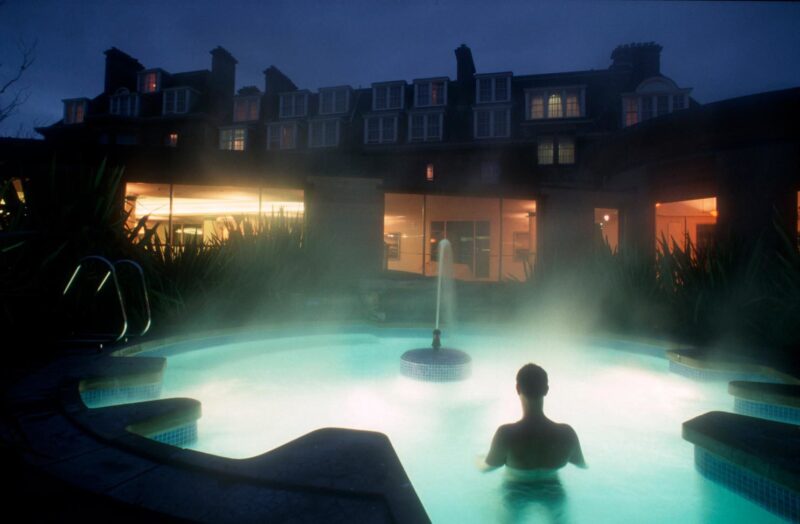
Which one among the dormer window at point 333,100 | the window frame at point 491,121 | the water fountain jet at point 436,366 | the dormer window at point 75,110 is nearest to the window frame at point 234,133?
the dormer window at point 333,100

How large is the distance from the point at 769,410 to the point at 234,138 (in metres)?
27.2

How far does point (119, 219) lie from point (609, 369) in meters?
6.96

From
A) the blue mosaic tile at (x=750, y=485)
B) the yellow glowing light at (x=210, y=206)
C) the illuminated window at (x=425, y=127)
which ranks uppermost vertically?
the illuminated window at (x=425, y=127)

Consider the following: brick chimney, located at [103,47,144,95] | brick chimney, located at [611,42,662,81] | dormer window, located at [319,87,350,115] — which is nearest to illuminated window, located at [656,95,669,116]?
brick chimney, located at [611,42,662,81]

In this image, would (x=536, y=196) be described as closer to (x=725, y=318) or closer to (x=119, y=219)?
(x=725, y=318)

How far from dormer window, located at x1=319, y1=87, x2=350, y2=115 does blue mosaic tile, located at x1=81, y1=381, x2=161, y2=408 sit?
22.9 meters

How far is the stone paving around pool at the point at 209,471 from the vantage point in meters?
1.50

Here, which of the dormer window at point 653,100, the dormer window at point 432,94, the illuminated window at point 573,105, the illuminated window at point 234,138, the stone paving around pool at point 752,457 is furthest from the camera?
the illuminated window at point 234,138

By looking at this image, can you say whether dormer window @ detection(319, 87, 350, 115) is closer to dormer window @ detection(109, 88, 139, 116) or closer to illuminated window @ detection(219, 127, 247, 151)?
illuminated window @ detection(219, 127, 247, 151)

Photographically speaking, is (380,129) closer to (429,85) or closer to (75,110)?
(429,85)

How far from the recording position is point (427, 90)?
22.9 meters

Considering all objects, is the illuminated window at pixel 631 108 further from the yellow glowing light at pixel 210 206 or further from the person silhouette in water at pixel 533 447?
the person silhouette in water at pixel 533 447

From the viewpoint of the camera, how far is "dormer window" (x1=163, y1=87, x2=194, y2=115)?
2497 cm

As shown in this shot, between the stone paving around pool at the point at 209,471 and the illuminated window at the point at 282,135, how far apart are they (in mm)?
23663
